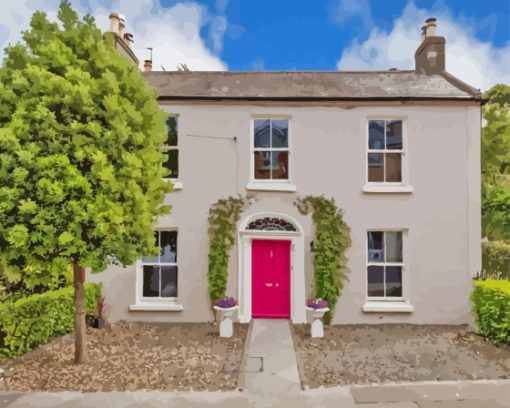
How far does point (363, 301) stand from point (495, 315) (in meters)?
3.21

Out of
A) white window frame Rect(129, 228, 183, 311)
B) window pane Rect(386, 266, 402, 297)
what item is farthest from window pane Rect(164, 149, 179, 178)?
window pane Rect(386, 266, 402, 297)

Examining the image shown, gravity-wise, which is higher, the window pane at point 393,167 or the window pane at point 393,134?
the window pane at point 393,134

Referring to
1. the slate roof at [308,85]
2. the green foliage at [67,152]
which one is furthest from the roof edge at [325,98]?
the green foliage at [67,152]

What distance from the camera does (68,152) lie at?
21.3 feet

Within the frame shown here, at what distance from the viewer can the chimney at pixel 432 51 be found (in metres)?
11.4

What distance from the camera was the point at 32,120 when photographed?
6332 millimetres

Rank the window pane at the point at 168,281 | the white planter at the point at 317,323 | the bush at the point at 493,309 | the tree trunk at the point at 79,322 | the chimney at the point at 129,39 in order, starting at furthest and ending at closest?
the chimney at the point at 129,39 → the window pane at the point at 168,281 → the white planter at the point at 317,323 → the bush at the point at 493,309 → the tree trunk at the point at 79,322

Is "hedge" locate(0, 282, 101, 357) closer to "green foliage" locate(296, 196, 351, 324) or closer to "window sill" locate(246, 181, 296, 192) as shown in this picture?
"window sill" locate(246, 181, 296, 192)

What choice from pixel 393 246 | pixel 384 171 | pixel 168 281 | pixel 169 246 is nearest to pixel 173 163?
pixel 169 246

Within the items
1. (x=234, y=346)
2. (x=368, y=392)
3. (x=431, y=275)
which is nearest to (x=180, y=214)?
(x=234, y=346)

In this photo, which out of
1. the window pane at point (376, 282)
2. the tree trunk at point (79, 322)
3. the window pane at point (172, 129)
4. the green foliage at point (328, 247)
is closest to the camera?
the tree trunk at point (79, 322)

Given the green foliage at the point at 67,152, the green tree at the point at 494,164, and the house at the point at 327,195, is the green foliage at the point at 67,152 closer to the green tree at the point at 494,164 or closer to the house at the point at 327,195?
the house at the point at 327,195

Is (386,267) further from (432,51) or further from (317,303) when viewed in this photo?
(432,51)

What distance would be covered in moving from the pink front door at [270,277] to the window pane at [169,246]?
2379 millimetres
